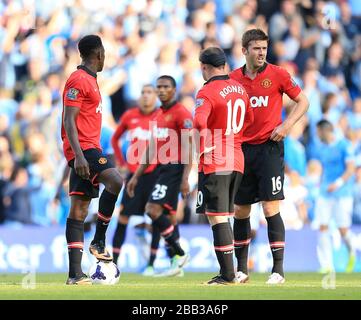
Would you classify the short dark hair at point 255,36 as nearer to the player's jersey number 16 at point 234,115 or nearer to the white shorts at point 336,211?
the player's jersey number 16 at point 234,115

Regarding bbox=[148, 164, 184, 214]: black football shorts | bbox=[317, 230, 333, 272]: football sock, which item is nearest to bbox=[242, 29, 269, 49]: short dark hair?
bbox=[148, 164, 184, 214]: black football shorts

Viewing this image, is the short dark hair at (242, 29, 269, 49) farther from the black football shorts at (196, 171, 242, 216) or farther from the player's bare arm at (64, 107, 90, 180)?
the player's bare arm at (64, 107, 90, 180)

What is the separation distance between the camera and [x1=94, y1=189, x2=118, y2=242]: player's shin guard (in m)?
10.9

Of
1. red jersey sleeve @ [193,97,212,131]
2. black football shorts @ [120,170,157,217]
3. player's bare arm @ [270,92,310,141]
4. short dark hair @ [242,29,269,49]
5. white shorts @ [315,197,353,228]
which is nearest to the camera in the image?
red jersey sleeve @ [193,97,212,131]

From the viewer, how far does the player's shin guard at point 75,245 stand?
1079 centimetres

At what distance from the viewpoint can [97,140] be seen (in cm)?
1084

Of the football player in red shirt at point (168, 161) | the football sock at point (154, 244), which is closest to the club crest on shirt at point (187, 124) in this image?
the football player in red shirt at point (168, 161)

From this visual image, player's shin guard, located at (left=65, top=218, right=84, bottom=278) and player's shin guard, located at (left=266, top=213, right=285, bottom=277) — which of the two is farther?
player's shin guard, located at (left=266, top=213, right=285, bottom=277)

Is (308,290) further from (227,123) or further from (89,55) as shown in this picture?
(89,55)

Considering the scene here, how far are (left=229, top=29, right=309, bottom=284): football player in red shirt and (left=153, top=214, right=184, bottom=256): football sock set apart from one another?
3180 mm
